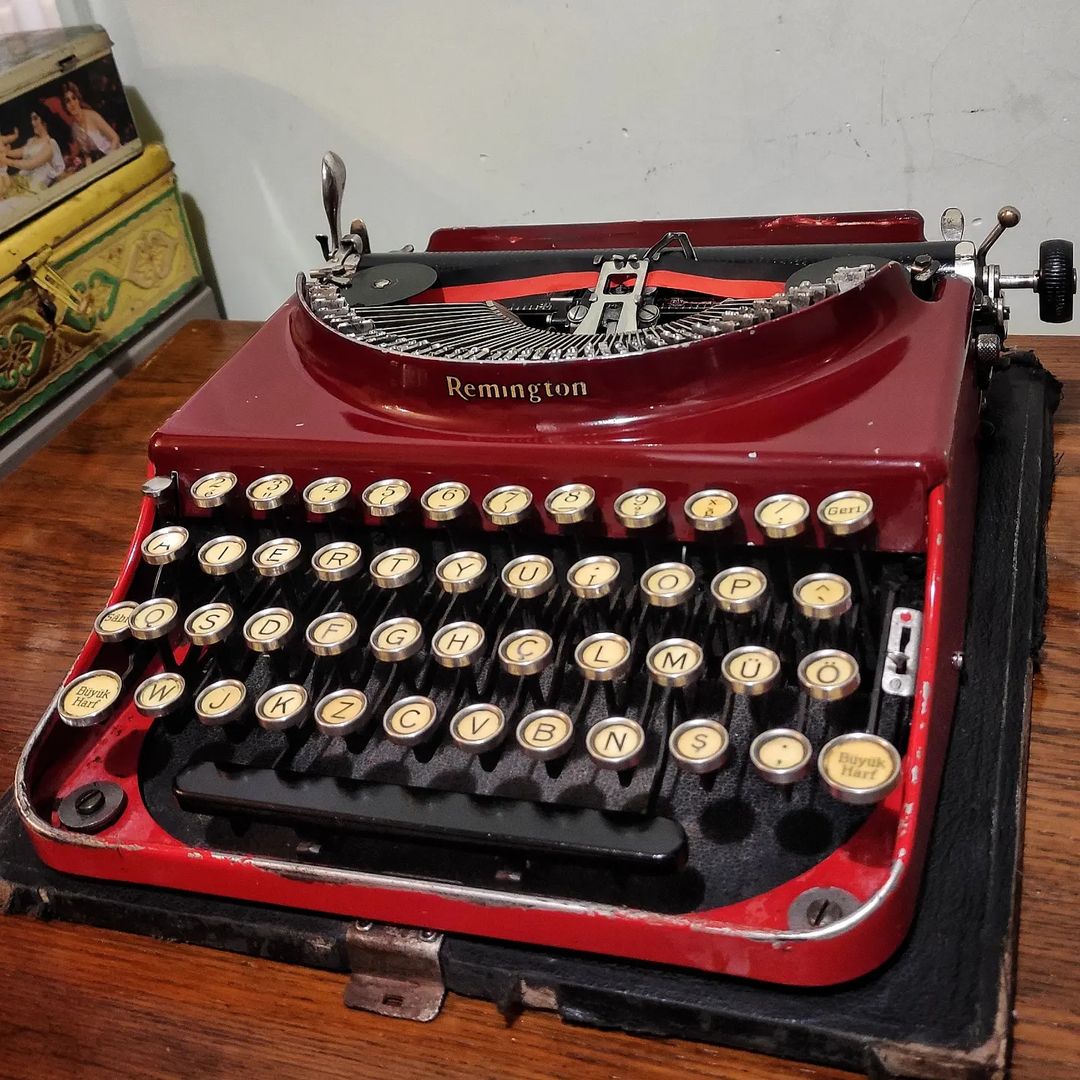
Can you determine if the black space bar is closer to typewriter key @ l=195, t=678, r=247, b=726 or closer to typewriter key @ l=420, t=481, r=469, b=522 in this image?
typewriter key @ l=195, t=678, r=247, b=726

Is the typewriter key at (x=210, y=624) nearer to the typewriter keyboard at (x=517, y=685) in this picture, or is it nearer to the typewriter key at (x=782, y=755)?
the typewriter keyboard at (x=517, y=685)

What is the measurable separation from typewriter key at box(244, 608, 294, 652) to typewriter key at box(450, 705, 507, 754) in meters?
0.23

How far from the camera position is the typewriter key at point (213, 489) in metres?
1.35

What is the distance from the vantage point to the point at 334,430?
135cm

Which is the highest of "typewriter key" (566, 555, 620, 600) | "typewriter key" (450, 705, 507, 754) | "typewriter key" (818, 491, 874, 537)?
"typewriter key" (818, 491, 874, 537)

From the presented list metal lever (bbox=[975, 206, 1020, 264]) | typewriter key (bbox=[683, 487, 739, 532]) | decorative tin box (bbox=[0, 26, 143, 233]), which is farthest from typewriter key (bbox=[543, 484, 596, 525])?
decorative tin box (bbox=[0, 26, 143, 233])

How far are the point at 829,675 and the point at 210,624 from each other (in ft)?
2.21

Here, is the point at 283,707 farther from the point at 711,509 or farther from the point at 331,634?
the point at 711,509

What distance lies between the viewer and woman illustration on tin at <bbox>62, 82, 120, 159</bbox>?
2.15m

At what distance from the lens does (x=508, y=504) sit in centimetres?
125

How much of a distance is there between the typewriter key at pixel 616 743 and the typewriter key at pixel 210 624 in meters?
0.44

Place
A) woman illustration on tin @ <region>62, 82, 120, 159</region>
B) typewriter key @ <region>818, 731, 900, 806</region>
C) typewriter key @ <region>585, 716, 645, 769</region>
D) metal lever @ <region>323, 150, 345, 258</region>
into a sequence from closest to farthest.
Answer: typewriter key @ <region>818, 731, 900, 806</region> → typewriter key @ <region>585, 716, 645, 769</region> → metal lever @ <region>323, 150, 345, 258</region> → woman illustration on tin @ <region>62, 82, 120, 159</region>

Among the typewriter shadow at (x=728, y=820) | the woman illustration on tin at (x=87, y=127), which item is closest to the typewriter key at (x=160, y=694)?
the typewriter shadow at (x=728, y=820)

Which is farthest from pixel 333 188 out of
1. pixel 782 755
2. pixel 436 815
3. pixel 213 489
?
pixel 782 755
